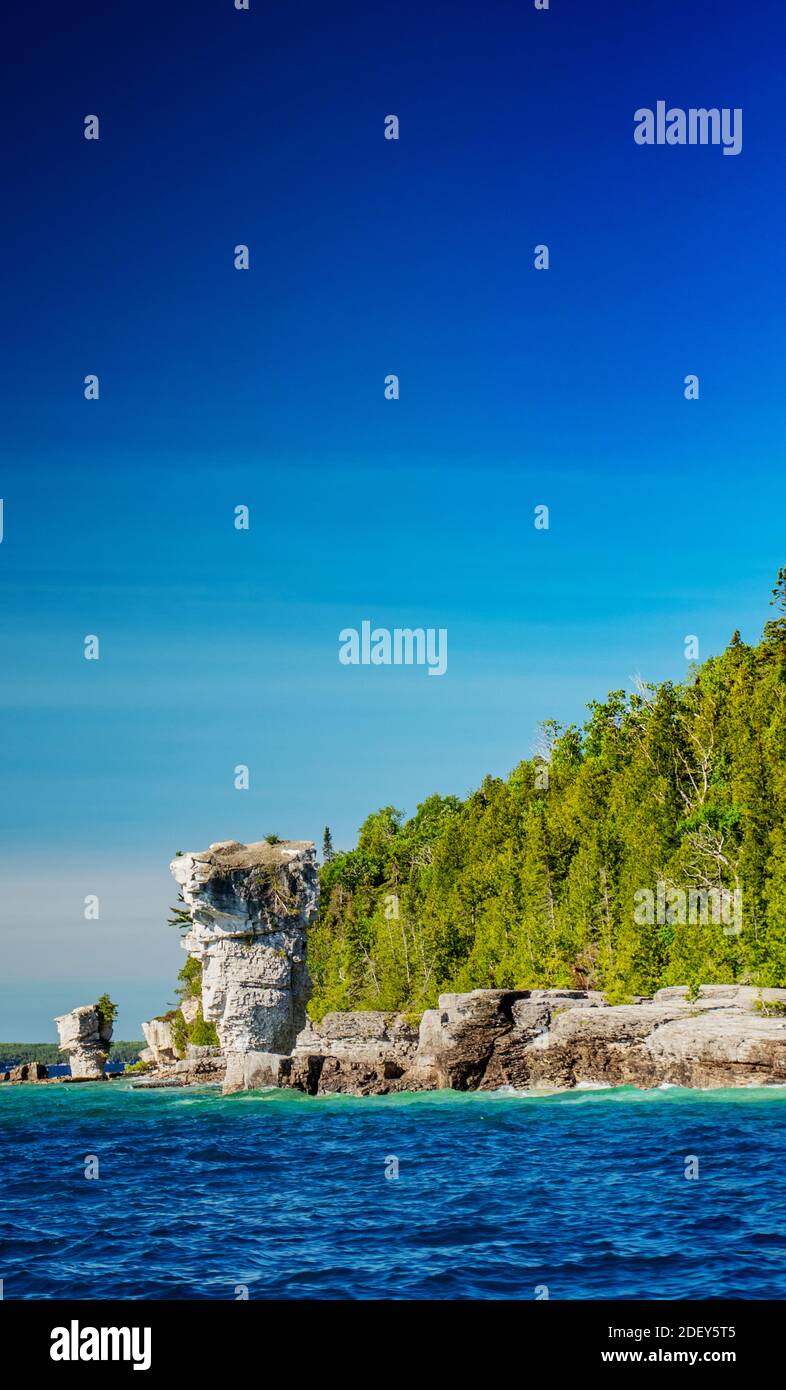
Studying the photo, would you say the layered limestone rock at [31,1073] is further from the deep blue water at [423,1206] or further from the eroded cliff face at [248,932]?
the deep blue water at [423,1206]

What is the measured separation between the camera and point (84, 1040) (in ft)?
379

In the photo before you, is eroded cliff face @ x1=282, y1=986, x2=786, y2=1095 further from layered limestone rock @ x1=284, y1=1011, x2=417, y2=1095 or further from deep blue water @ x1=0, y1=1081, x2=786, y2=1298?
deep blue water @ x1=0, y1=1081, x2=786, y2=1298

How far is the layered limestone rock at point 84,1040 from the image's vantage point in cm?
11438

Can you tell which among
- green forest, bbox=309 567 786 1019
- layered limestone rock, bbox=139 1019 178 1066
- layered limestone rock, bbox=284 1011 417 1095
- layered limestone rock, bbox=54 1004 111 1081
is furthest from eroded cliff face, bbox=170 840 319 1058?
layered limestone rock, bbox=139 1019 178 1066

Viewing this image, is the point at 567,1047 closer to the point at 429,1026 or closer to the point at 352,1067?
the point at 429,1026

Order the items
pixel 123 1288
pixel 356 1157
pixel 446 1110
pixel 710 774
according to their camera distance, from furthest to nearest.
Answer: pixel 710 774
pixel 446 1110
pixel 356 1157
pixel 123 1288

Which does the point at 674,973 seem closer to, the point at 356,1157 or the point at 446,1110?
the point at 446,1110

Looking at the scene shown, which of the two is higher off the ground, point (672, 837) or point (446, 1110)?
point (672, 837)

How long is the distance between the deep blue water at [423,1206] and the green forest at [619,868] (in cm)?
1429

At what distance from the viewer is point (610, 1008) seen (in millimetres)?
55750

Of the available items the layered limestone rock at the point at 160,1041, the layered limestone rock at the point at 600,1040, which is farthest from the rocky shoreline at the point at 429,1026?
the layered limestone rock at the point at 160,1041
